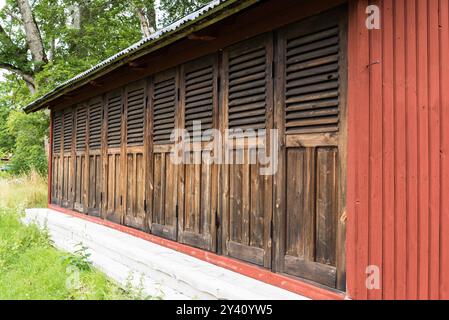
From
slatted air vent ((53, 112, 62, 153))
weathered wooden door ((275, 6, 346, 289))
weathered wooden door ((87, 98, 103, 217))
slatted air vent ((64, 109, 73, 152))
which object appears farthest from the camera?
slatted air vent ((53, 112, 62, 153))

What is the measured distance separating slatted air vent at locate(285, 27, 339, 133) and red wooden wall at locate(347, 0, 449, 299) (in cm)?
27

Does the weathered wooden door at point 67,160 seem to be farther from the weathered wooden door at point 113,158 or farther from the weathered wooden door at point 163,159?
the weathered wooden door at point 163,159

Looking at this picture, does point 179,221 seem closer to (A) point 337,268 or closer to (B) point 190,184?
(B) point 190,184

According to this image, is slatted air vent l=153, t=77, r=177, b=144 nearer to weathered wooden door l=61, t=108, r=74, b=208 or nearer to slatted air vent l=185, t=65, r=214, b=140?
slatted air vent l=185, t=65, r=214, b=140

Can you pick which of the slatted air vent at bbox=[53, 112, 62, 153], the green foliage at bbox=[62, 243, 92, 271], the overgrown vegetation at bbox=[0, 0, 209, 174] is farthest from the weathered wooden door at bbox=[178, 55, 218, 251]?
the overgrown vegetation at bbox=[0, 0, 209, 174]

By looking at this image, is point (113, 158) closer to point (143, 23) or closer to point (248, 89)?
point (248, 89)

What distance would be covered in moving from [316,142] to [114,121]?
500cm

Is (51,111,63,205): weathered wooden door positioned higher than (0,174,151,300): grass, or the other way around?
(51,111,63,205): weathered wooden door

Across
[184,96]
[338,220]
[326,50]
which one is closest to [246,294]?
[338,220]

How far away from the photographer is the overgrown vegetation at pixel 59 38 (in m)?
19.0

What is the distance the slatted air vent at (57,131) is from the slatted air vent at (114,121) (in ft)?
11.2

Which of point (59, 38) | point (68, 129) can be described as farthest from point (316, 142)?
point (59, 38)

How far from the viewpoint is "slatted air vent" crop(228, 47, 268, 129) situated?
4.59 metres

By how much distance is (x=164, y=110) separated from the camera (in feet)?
21.2
